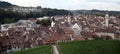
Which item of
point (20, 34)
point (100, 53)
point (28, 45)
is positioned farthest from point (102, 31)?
point (100, 53)

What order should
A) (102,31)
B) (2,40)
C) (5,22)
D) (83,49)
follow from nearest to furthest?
(83,49), (2,40), (102,31), (5,22)

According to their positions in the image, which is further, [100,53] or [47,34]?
[47,34]

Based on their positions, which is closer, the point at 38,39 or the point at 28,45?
the point at 28,45

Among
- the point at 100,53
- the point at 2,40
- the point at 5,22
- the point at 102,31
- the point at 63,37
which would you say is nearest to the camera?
the point at 100,53

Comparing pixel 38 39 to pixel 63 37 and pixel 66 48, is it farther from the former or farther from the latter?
pixel 66 48

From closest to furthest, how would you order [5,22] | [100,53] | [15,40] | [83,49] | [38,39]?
1. [100,53]
2. [83,49]
3. [15,40]
4. [38,39]
5. [5,22]

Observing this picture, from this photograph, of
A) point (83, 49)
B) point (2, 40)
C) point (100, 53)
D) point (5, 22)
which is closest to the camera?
point (100, 53)

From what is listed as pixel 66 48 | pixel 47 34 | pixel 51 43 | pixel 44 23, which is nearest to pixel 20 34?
pixel 47 34

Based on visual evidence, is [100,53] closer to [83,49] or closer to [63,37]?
[83,49]
